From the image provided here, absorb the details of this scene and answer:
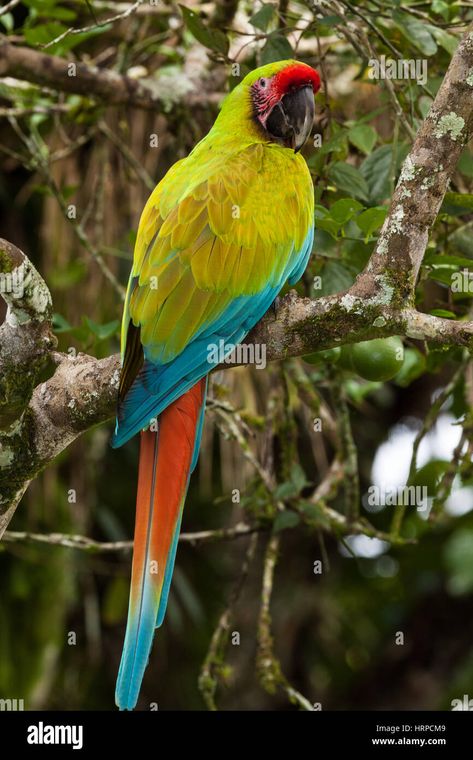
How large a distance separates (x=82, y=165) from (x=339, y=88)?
1086 millimetres

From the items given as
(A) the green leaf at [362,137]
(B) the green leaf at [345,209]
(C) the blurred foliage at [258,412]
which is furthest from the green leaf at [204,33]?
(B) the green leaf at [345,209]

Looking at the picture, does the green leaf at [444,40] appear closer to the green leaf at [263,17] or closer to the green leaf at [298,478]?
the green leaf at [263,17]

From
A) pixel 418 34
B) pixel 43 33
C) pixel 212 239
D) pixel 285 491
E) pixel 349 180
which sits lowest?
pixel 285 491

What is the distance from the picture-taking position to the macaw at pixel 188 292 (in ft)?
6.70

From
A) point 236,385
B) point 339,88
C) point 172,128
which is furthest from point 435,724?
point 339,88

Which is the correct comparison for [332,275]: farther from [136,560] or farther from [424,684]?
[424,684]

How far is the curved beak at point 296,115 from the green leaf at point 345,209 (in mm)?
333

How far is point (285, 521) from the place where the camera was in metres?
2.58

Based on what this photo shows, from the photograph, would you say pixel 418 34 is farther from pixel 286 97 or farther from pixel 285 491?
pixel 285 491

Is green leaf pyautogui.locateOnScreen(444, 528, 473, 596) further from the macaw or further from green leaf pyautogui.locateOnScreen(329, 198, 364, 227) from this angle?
green leaf pyautogui.locateOnScreen(329, 198, 364, 227)

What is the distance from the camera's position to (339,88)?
3.72m

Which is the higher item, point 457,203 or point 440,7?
point 440,7

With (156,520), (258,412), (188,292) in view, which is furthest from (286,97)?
(258,412)

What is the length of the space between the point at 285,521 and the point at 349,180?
928mm
